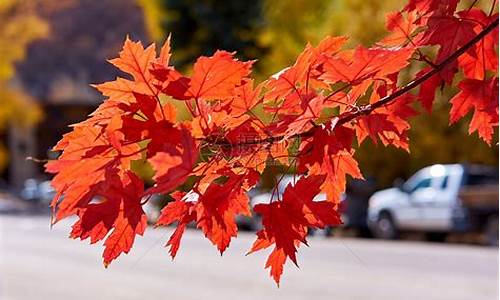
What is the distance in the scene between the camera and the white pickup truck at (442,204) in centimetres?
1797

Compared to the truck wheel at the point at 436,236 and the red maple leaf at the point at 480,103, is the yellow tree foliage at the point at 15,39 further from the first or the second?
the red maple leaf at the point at 480,103

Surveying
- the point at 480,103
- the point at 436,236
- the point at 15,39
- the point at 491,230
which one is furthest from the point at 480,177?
the point at 15,39

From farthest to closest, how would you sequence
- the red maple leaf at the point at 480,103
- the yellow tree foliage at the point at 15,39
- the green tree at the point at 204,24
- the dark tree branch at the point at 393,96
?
the yellow tree foliage at the point at 15,39, the green tree at the point at 204,24, the red maple leaf at the point at 480,103, the dark tree branch at the point at 393,96

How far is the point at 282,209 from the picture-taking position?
2.03 m

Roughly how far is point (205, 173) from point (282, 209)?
177 millimetres

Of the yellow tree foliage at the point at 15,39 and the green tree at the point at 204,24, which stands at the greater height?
the yellow tree foliage at the point at 15,39

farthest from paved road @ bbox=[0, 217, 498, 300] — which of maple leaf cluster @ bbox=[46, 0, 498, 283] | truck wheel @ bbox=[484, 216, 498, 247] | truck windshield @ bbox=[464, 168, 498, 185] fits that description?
maple leaf cluster @ bbox=[46, 0, 498, 283]

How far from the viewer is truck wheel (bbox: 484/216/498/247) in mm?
17547

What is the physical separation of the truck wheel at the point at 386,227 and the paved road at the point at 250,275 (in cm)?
213

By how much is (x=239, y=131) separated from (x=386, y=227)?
19766mm

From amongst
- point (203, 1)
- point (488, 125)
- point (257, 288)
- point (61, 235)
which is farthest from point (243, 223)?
point (488, 125)

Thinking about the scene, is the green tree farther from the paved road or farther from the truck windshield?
the paved road

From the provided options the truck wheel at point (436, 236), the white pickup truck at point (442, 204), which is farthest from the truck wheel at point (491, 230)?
the truck wheel at point (436, 236)

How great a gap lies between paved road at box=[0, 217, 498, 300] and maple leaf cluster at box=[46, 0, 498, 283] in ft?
26.8
